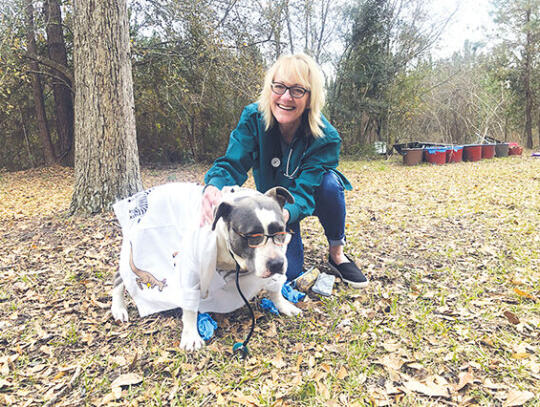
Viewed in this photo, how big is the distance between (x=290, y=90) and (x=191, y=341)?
1.65 m

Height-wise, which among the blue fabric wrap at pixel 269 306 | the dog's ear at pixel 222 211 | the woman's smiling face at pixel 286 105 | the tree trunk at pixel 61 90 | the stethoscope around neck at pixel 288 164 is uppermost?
the tree trunk at pixel 61 90

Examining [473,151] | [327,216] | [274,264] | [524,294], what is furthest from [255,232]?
[473,151]

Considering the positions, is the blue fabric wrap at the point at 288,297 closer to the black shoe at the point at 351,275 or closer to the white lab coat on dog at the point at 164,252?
the white lab coat on dog at the point at 164,252

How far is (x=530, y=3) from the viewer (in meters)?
13.5

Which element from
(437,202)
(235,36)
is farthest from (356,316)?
(235,36)

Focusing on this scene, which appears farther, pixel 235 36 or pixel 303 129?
pixel 235 36

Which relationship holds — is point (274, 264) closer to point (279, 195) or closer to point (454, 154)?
point (279, 195)

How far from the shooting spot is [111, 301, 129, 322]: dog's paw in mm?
2047

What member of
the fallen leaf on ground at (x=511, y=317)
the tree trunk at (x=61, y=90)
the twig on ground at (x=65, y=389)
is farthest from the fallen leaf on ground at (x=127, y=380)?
the tree trunk at (x=61, y=90)

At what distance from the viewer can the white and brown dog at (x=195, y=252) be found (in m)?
1.60

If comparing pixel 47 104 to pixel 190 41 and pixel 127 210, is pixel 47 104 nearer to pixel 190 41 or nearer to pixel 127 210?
pixel 190 41

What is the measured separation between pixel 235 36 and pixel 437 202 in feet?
17.3

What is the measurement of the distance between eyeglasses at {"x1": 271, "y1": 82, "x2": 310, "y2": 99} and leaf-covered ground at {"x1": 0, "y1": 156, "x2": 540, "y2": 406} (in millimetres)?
1401

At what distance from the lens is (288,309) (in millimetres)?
2086
